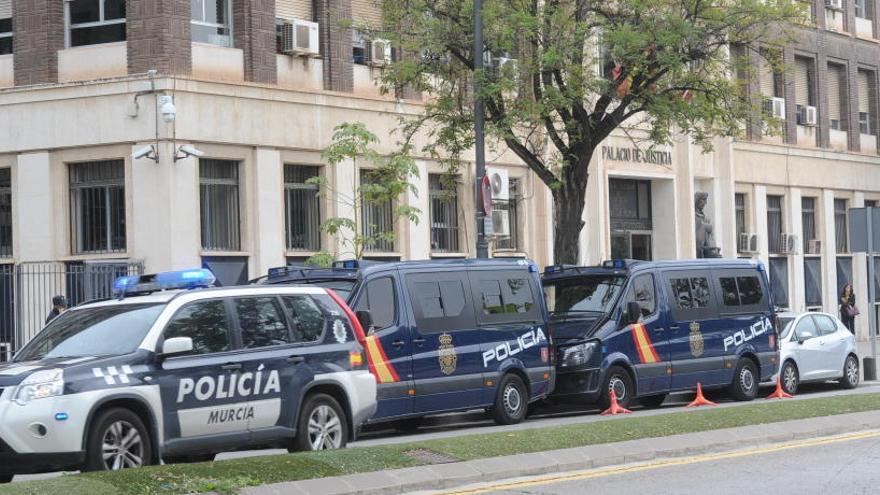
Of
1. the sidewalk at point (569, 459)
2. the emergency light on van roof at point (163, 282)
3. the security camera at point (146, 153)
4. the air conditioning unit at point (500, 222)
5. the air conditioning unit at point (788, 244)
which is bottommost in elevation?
the sidewalk at point (569, 459)

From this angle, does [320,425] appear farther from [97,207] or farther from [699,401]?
[97,207]

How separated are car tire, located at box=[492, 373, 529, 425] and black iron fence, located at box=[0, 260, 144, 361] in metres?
8.55

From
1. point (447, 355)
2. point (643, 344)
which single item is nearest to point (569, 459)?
point (447, 355)

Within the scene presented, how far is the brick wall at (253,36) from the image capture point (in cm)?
2728

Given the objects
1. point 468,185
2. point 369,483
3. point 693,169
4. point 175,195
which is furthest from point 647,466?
point 693,169

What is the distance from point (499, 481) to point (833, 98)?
34.4 m

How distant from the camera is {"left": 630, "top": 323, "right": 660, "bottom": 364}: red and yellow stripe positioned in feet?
70.9

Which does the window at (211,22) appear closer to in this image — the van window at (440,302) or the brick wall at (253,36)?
the brick wall at (253,36)

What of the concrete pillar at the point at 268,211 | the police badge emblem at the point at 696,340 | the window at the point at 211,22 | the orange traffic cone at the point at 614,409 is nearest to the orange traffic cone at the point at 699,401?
the police badge emblem at the point at 696,340

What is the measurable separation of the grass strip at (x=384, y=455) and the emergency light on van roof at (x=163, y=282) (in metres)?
2.16

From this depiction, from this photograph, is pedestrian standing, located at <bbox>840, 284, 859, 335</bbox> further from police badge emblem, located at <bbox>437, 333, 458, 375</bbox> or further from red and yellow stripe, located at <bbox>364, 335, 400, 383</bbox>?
red and yellow stripe, located at <bbox>364, 335, 400, 383</bbox>

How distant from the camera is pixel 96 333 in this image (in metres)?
13.3

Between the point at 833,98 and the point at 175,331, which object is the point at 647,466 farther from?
the point at 833,98

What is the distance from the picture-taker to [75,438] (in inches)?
476
